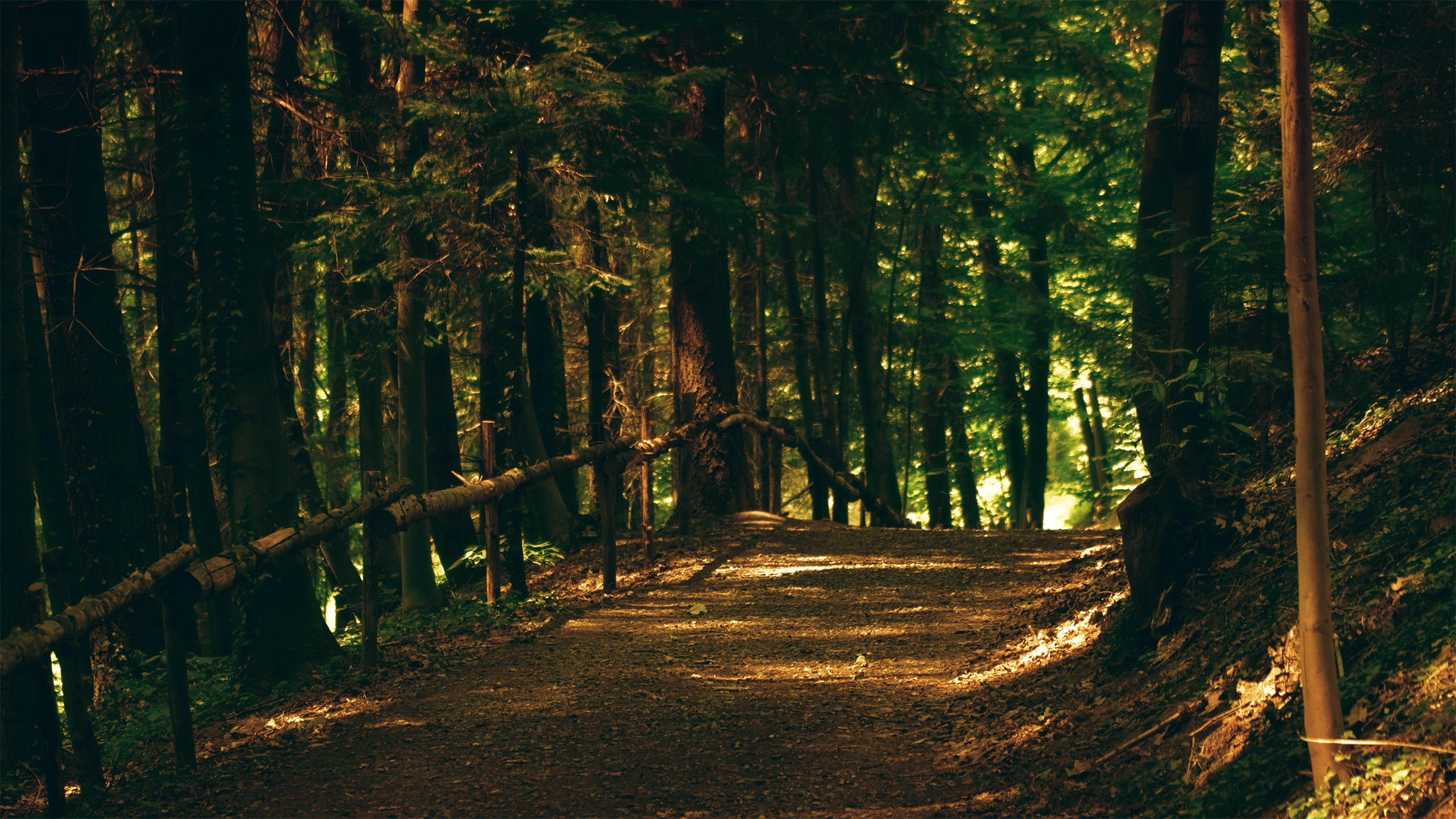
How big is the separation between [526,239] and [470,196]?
2.20 feet

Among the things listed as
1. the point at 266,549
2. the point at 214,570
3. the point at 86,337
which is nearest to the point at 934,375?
the point at 86,337

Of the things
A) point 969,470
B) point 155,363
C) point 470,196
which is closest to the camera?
point 470,196

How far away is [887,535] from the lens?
458 inches

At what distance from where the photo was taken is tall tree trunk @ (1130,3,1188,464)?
7.33 metres

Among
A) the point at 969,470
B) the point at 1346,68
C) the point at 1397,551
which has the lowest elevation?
the point at 969,470

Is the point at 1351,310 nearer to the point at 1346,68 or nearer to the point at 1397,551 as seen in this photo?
the point at 1346,68

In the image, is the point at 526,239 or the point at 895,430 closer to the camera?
the point at 526,239

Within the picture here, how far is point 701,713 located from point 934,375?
Result: 1696 cm

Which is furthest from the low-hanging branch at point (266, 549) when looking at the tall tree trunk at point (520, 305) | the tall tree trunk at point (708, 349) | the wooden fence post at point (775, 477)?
the wooden fence post at point (775, 477)

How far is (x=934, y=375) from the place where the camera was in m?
21.7

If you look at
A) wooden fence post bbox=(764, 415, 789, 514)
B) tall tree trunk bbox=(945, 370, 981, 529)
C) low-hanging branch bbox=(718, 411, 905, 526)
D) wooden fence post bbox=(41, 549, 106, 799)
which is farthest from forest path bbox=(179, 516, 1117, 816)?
tall tree trunk bbox=(945, 370, 981, 529)

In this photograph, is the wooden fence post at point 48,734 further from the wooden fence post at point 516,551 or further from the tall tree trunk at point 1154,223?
the tall tree trunk at point 1154,223

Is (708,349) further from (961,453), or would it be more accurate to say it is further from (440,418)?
(961,453)

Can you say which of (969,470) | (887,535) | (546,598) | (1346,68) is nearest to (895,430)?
(969,470)
